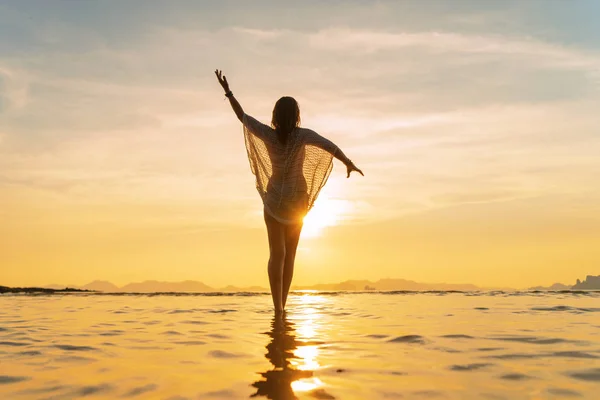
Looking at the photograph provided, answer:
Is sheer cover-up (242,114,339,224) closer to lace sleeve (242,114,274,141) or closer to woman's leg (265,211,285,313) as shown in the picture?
lace sleeve (242,114,274,141)

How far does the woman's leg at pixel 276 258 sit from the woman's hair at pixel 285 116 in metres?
1.44

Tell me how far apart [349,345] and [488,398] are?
2.20 m

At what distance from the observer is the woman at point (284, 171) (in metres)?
8.59

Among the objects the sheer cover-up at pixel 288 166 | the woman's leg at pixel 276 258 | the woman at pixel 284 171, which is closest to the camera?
the woman's leg at pixel 276 258

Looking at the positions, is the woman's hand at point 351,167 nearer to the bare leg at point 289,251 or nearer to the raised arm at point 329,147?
the raised arm at point 329,147

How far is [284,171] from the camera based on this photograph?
8898mm

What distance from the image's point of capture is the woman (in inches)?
338

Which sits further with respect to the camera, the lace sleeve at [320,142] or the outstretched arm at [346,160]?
the outstretched arm at [346,160]

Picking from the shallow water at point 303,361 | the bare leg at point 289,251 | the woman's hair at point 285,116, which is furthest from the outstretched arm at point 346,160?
the shallow water at point 303,361

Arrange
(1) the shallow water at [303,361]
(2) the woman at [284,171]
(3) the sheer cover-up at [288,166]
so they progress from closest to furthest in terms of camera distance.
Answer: (1) the shallow water at [303,361]
(2) the woman at [284,171]
(3) the sheer cover-up at [288,166]

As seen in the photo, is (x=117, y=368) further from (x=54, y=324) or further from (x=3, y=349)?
(x=54, y=324)

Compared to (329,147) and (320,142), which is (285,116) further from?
(329,147)

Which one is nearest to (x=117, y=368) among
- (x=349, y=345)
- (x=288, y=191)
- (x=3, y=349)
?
(x=3, y=349)

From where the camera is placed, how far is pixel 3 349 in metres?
5.00
